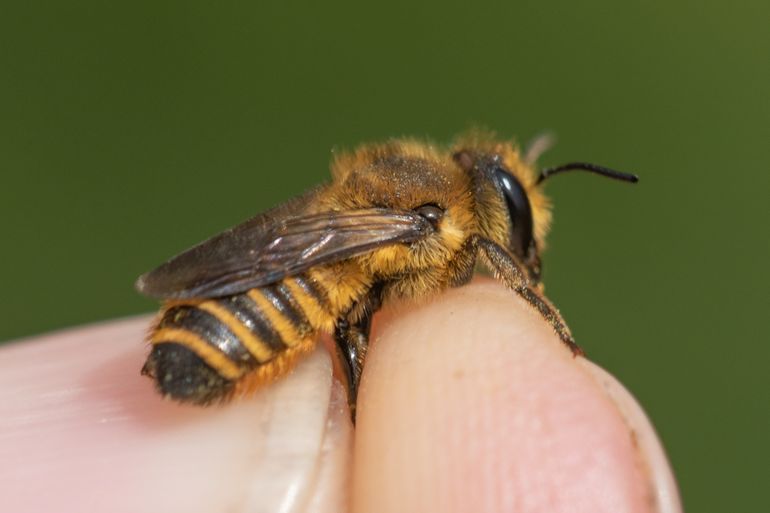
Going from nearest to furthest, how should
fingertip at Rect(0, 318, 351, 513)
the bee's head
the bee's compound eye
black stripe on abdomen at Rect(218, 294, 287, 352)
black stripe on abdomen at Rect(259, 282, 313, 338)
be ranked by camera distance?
fingertip at Rect(0, 318, 351, 513), black stripe on abdomen at Rect(218, 294, 287, 352), black stripe on abdomen at Rect(259, 282, 313, 338), the bee's compound eye, the bee's head

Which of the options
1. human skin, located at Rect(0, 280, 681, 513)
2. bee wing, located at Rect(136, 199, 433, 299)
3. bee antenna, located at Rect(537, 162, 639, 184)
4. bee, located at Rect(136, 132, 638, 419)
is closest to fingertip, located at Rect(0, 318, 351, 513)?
human skin, located at Rect(0, 280, 681, 513)

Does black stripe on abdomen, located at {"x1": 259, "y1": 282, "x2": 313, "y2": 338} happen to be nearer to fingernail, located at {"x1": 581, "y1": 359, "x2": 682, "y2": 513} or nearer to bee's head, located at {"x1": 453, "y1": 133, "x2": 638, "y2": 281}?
bee's head, located at {"x1": 453, "y1": 133, "x2": 638, "y2": 281}

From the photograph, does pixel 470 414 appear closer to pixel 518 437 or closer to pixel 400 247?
pixel 518 437

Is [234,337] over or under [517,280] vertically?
over

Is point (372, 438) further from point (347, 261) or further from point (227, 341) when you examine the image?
point (347, 261)

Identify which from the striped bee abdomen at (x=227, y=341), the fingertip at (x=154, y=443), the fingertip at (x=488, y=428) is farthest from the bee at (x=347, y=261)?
the fingertip at (x=488, y=428)

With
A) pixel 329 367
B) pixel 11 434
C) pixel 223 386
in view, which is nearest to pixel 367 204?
pixel 329 367

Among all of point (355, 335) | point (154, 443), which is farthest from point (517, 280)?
point (154, 443)
